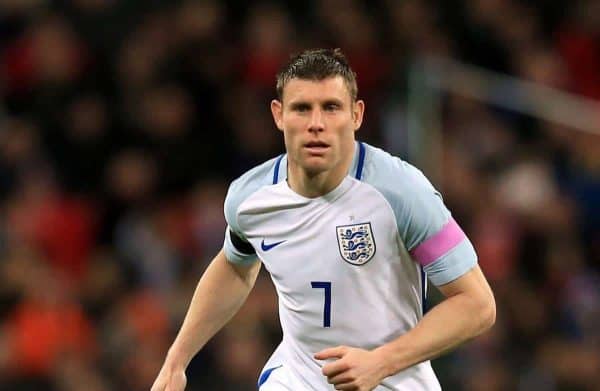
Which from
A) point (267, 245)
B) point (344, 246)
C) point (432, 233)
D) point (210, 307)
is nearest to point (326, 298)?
point (344, 246)

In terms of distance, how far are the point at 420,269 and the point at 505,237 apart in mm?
4234

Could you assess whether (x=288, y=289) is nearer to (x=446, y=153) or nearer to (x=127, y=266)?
(x=446, y=153)

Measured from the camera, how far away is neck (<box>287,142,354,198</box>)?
4.76m

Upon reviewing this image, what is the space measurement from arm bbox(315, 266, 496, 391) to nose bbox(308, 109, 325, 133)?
693 mm

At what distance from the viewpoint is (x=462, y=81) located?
9.27 metres

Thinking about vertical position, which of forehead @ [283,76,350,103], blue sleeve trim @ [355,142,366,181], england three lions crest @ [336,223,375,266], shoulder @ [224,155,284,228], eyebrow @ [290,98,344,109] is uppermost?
forehead @ [283,76,350,103]

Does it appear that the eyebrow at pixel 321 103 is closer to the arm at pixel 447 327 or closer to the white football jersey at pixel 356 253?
the white football jersey at pixel 356 253

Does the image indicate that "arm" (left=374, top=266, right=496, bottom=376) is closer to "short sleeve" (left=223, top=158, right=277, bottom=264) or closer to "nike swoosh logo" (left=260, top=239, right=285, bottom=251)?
"nike swoosh logo" (left=260, top=239, right=285, bottom=251)

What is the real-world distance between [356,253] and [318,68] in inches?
26.0

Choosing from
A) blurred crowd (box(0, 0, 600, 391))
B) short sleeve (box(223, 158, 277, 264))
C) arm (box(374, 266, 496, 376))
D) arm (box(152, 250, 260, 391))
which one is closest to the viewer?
arm (box(374, 266, 496, 376))

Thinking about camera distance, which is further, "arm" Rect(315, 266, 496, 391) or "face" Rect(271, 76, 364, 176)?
"face" Rect(271, 76, 364, 176)

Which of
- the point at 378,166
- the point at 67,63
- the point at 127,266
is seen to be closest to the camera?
the point at 378,166

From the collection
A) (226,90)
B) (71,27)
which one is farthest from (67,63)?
(226,90)

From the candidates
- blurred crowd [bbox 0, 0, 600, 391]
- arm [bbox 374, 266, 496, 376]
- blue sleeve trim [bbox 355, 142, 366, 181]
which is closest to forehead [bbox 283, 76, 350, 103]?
blue sleeve trim [bbox 355, 142, 366, 181]
